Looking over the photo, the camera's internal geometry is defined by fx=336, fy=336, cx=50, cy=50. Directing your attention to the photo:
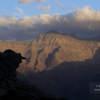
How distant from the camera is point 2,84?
93500 mm

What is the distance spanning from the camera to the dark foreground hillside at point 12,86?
84.5m

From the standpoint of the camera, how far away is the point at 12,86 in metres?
95.6

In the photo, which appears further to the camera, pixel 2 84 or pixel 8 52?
pixel 8 52

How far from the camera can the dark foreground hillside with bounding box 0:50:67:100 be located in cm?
8450

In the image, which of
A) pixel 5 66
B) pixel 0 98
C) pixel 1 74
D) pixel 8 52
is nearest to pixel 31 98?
pixel 0 98

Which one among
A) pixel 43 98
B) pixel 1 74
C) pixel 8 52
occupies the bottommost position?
pixel 43 98

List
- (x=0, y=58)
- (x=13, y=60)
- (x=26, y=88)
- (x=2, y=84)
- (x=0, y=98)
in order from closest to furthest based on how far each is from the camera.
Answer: (x=0, y=98), (x=2, y=84), (x=26, y=88), (x=0, y=58), (x=13, y=60)

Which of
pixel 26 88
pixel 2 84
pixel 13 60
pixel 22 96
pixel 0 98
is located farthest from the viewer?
pixel 13 60

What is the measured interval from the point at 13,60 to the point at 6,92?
3494 cm

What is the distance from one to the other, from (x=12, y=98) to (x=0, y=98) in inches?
137

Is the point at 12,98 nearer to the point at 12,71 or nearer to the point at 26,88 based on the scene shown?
the point at 26,88

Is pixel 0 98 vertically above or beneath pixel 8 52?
beneath

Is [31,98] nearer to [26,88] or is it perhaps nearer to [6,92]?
[6,92]

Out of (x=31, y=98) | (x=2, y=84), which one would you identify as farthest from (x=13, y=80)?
(x=31, y=98)
